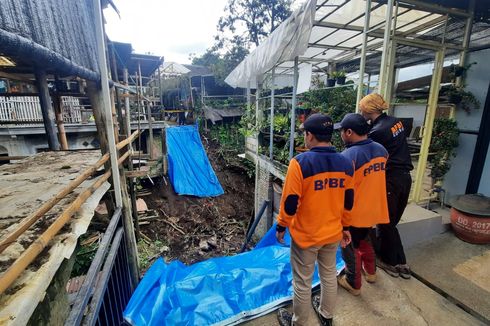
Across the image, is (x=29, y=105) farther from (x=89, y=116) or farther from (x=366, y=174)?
(x=366, y=174)

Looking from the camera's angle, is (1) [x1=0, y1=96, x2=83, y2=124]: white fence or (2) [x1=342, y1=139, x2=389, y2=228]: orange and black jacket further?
(1) [x1=0, y1=96, x2=83, y2=124]: white fence

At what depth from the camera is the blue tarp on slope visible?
31.7ft

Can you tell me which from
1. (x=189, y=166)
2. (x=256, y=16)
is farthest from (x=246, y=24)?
(x=189, y=166)

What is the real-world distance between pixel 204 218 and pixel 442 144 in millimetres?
7261

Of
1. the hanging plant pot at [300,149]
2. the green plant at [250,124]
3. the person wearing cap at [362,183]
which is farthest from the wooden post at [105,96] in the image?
the green plant at [250,124]

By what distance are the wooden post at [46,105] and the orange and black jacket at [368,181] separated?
408 cm

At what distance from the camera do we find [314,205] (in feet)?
5.83

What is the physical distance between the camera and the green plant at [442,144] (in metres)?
3.64

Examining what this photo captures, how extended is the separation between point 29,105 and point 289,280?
12.1m

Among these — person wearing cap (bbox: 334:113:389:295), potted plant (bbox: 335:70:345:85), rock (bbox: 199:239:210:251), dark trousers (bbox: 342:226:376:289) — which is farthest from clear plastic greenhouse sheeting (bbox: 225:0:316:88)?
rock (bbox: 199:239:210:251)

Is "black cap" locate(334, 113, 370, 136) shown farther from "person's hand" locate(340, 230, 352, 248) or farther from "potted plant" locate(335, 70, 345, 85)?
"potted plant" locate(335, 70, 345, 85)

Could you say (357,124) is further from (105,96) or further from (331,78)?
(331,78)

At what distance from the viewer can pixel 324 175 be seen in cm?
174

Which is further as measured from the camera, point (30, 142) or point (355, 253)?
point (30, 142)
